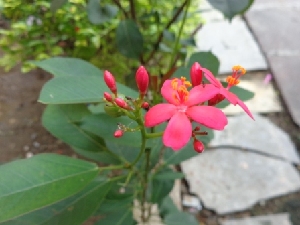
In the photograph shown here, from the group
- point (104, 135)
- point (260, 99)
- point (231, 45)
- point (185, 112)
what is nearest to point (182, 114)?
point (185, 112)

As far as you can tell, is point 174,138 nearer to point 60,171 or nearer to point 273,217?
point 60,171

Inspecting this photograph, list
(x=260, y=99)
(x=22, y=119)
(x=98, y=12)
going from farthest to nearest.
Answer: (x=260, y=99) < (x=22, y=119) < (x=98, y=12)

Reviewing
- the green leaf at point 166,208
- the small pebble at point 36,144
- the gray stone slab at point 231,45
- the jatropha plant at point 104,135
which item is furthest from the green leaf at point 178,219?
the gray stone slab at point 231,45

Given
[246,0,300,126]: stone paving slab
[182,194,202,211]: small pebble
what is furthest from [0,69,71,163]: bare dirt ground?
[246,0,300,126]: stone paving slab

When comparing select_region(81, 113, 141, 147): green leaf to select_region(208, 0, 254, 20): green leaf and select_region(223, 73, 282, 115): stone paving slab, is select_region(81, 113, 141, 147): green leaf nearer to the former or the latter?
select_region(208, 0, 254, 20): green leaf

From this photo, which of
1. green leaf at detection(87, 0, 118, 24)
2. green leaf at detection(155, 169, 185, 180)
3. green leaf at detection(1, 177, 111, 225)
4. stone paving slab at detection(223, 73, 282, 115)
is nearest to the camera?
green leaf at detection(1, 177, 111, 225)

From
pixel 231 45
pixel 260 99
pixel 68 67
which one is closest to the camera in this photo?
pixel 68 67

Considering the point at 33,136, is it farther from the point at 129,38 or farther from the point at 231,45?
the point at 231,45
